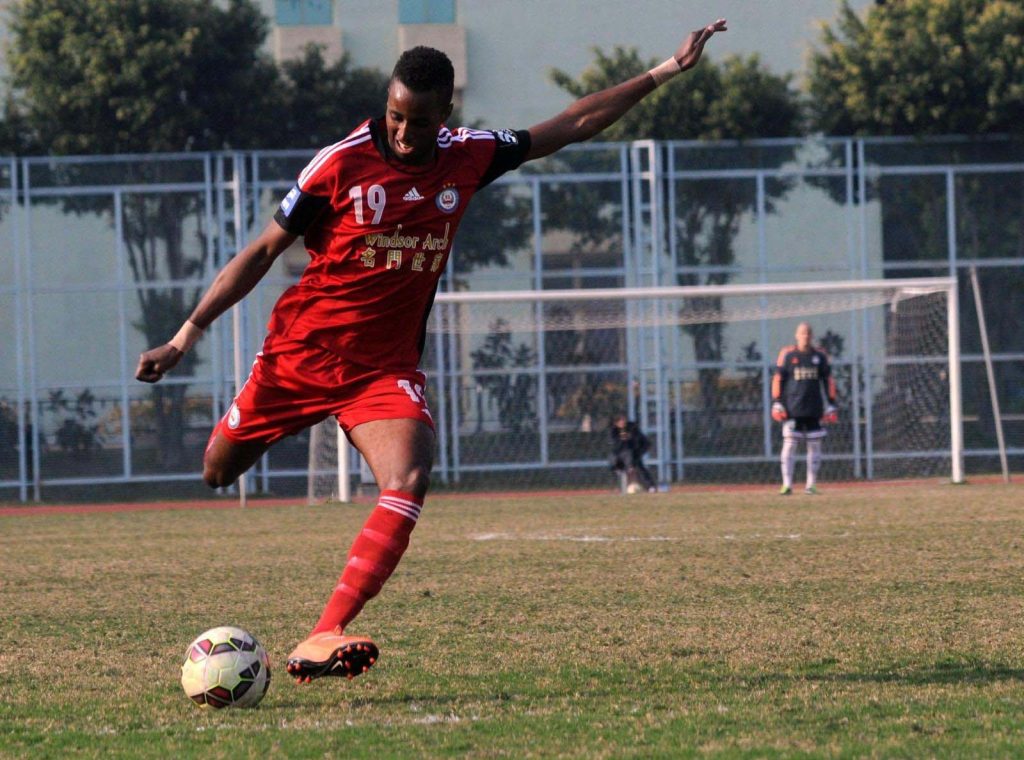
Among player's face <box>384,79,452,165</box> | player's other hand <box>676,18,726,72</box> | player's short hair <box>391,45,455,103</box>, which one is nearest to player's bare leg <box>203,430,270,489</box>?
player's face <box>384,79,452,165</box>

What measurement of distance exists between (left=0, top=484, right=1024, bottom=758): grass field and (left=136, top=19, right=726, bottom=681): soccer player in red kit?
0.76m

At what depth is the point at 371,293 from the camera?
5.37 meters

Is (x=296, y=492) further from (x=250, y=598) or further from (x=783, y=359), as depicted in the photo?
(x=250, y=598)

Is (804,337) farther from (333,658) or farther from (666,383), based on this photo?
(333,658)

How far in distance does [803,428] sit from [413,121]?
13483 mm

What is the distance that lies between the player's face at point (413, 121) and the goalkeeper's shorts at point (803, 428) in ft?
43.1

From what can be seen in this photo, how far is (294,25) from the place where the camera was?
1224 inches

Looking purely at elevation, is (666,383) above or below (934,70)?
below

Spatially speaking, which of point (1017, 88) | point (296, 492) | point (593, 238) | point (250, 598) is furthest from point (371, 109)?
point (250, 598)

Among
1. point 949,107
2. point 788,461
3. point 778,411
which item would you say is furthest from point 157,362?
point 949,107

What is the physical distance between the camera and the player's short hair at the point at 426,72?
4922 mm

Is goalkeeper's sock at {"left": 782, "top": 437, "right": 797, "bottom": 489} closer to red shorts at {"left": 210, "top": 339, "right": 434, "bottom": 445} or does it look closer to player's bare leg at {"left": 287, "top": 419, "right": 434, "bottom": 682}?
red shorts at {"left": 210, "top": 339, "right": 434, "bottom": 445}

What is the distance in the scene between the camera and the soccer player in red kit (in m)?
5.04

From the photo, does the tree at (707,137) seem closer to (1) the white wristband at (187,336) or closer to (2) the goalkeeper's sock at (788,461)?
(2) the goalkeeper's sock at (788,461)
